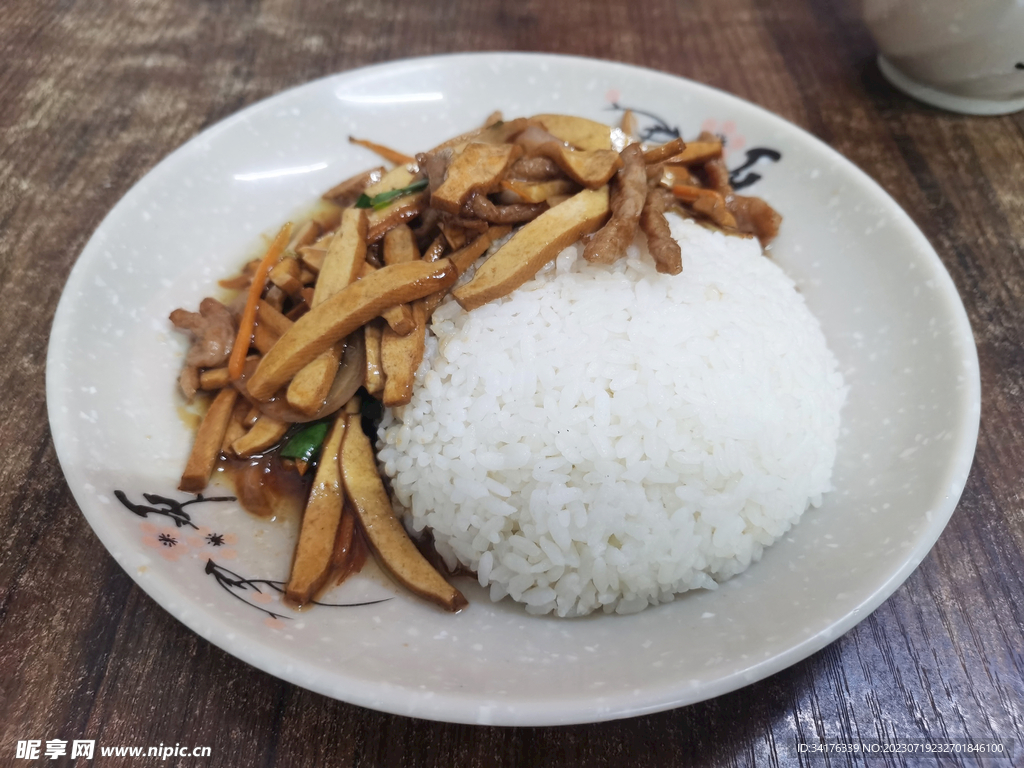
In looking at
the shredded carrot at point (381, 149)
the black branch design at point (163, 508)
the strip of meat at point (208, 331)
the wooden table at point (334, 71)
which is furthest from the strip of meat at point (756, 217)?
the black branch design at point (163, 508)

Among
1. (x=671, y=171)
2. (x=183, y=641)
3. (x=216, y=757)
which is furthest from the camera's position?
(x=671, y=171)

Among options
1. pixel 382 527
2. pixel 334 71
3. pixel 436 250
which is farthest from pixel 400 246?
pixel 334 71

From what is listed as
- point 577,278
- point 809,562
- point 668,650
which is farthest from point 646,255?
point 668,650

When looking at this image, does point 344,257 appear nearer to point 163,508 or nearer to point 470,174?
point 470,174

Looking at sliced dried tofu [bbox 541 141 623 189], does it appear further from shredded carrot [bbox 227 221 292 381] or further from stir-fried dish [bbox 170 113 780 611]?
shredded carrot [bbox 227 221 292 381]

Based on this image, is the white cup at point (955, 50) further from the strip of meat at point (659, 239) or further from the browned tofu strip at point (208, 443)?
the browned tofu strip at point (208, 443)

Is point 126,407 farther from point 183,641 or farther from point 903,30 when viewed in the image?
point 903,30
